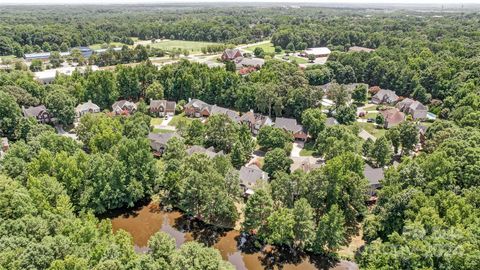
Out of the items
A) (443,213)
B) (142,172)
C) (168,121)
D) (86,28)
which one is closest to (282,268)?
(443,213)

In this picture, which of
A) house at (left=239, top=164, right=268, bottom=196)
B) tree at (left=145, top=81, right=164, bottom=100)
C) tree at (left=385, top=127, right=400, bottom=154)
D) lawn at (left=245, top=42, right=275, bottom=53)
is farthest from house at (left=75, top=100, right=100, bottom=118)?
lawn at (left=245, top=42, right=275, bottom=53)

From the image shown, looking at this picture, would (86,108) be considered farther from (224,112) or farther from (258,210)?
(258,210)

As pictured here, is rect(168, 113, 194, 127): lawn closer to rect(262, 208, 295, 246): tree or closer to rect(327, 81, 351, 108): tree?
rect(327, 81, 351, 108): tree

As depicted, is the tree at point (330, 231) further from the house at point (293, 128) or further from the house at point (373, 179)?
the house at point (293, 128)

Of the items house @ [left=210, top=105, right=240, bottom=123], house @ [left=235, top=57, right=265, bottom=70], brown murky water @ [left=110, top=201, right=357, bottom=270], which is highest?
house @ [left=235, top=57, right=265, bottom=70]

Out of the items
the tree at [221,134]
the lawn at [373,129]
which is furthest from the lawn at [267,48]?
the tree at [221,134]
